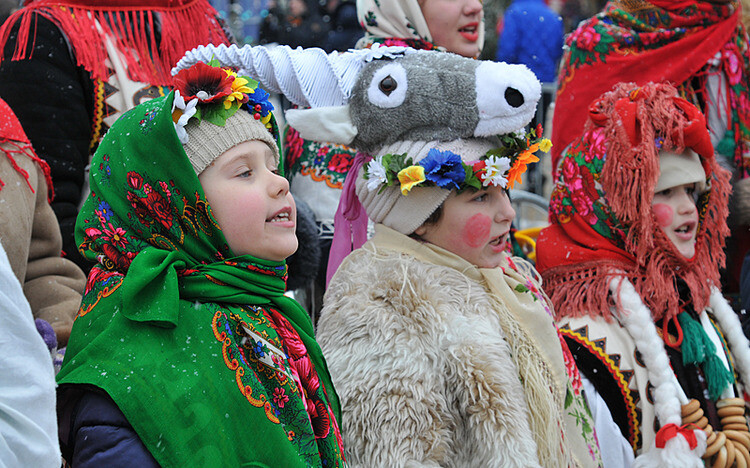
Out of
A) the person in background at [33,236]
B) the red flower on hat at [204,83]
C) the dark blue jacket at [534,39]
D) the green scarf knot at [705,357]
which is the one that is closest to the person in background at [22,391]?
the red flower on hat at [204,83]

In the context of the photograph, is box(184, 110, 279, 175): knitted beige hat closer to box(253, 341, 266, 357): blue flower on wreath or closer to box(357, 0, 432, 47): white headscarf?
box(253, 341, 266, 357): blue flower on wreath

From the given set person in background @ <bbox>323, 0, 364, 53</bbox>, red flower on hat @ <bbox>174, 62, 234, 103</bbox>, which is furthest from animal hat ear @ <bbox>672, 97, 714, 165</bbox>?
person in background @ <bbox>323, 0, 364, 53</bbox>

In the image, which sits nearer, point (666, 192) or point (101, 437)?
point (101, 437)

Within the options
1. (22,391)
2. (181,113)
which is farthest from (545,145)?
(22,391)

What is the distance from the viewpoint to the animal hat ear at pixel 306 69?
243 centimetres

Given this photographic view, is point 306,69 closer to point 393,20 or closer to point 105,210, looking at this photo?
point 105,210

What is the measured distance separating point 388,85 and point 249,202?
754 millimetres

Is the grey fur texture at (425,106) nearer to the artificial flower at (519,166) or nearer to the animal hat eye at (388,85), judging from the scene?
the animal hat eye at (388,85)

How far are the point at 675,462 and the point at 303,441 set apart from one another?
1.50 metres

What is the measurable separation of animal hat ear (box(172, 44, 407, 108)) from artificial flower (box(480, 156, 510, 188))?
471mm

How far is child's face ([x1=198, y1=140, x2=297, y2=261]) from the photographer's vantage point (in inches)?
72.6

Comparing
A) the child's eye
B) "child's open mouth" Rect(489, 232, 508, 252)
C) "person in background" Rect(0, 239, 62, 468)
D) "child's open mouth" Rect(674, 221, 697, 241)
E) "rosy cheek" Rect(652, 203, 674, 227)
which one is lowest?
"child's open mouth" Rect(674, 221, 697, 241)

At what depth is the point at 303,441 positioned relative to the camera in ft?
5.68

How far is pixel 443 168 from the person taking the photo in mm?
2379
